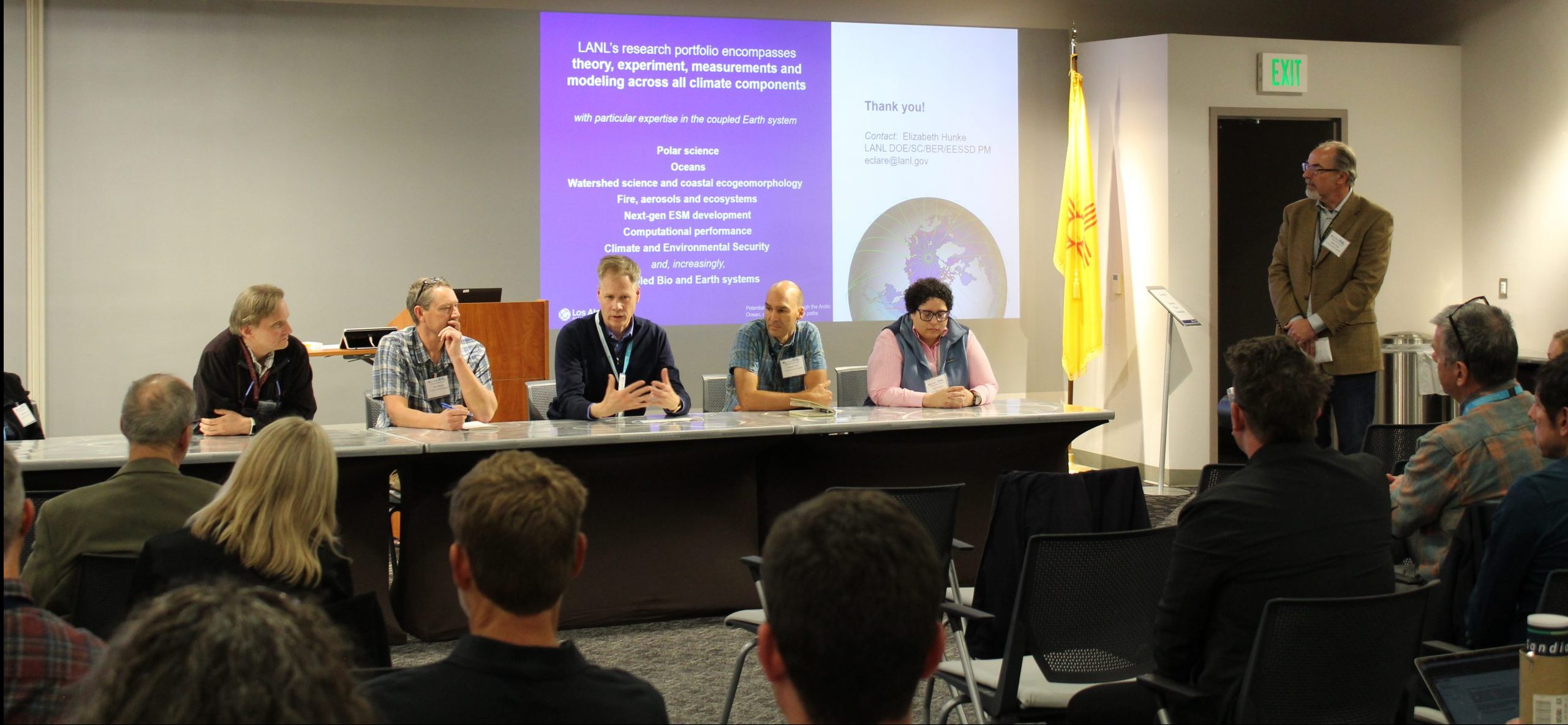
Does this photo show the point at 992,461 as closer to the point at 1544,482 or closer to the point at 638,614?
the point at 638,614

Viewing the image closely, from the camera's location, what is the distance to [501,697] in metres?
1.48

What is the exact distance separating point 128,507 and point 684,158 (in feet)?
16.5

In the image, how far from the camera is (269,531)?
2.37 metres

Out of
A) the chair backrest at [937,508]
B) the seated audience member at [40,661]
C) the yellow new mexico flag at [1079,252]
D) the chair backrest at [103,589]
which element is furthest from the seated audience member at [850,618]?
the yellow new mexico flag at [1079,252]

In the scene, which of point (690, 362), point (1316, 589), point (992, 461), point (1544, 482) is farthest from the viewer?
point (690, 362)

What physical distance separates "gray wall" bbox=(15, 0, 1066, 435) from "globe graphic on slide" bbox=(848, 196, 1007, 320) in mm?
1277

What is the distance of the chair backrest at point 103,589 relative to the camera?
2.43 metres

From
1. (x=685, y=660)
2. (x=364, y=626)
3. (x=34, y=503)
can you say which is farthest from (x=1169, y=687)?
(x=34, y=503)

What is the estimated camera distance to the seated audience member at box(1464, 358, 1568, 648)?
7.66 feet

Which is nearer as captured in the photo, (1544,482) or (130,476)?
(1544,482)

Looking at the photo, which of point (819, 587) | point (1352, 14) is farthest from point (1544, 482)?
point (1352, 14)

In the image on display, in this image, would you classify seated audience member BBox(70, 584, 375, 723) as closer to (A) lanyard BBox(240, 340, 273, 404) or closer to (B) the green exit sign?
(A) lanyard BBox(240, 340, 273, 404)

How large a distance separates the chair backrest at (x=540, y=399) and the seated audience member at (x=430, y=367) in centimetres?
56

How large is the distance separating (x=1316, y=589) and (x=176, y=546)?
2093mm
